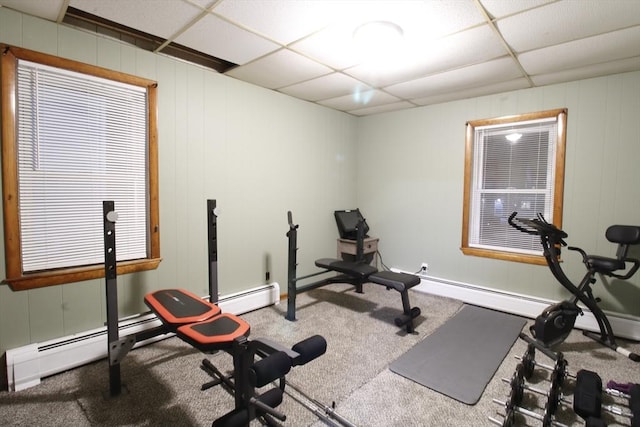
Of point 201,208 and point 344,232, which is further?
point 344,232

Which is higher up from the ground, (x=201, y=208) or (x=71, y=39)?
(x=71, y=39)

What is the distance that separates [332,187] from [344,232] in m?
0.68

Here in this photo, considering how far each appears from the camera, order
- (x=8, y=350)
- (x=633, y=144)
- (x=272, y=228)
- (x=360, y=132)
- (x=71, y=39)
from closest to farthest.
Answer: (x=8, y=350) → (x=71, y=39) → (x=633, y=144) → (x=272, y=228) → (x=360, y=132)

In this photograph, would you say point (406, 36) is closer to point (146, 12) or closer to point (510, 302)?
point (146, 12)

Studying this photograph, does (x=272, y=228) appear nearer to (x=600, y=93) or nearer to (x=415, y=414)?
(x=415, y=414)

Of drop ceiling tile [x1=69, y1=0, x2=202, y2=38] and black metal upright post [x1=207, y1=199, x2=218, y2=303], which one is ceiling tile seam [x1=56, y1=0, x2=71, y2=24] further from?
black metal upright post [x1=207, y1=199, x2=218, y2=303]

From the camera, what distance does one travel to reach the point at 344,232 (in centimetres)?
468

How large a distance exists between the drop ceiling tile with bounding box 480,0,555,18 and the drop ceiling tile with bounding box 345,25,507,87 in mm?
185

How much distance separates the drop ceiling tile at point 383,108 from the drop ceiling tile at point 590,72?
143cm

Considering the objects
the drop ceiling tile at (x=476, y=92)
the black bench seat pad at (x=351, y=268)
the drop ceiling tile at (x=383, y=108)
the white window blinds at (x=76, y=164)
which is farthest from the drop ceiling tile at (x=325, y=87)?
the black bench seat pad at (x=351, y=268)

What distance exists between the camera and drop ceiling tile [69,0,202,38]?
1970 millimetres

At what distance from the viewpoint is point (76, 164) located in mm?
2379

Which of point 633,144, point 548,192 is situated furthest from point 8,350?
point 633,144

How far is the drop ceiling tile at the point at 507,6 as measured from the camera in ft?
6.22
